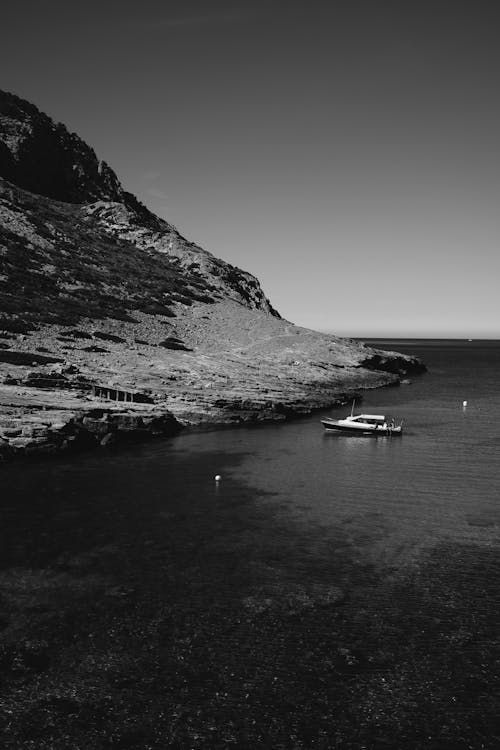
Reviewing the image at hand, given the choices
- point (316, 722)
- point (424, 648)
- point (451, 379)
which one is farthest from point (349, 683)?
point (451, 379)

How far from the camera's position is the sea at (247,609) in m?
17.2

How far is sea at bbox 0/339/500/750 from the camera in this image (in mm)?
17172

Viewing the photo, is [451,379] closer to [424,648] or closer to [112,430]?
[112,430]

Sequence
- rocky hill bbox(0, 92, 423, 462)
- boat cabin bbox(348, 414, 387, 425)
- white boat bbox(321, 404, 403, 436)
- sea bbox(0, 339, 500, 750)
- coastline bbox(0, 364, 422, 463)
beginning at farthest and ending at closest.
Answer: boat cabin bbox(348, 414, 387, 425), white boat bbox(321, 404, 403, 436), rocky hill bbox(0, 92, 423, 462), coastline bbox(0, 364, 422, 463), sea bbox(0, 339, 500, 750)

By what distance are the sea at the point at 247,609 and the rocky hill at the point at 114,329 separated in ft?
64.5

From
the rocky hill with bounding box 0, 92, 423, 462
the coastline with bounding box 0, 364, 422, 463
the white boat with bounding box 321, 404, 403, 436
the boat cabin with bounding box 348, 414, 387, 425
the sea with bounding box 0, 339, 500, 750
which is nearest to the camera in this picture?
the sea with bounding box 0, 339, 500, 750

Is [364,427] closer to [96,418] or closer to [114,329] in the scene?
[96,418]

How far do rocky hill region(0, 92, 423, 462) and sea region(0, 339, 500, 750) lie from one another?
19659mm

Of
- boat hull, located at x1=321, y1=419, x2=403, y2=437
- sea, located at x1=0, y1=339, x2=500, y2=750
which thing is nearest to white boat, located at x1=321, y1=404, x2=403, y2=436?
boat hull, located at x1=321, y1=419, x2=403, y2=437

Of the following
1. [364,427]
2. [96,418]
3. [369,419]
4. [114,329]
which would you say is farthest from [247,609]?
[114,329]

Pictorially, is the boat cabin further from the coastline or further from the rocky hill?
the rocky hill

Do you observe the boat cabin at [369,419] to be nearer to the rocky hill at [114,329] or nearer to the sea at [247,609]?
the rocky hill at [114,329]

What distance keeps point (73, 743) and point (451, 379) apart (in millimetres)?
136419

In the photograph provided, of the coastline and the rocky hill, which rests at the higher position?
the rocky hill
